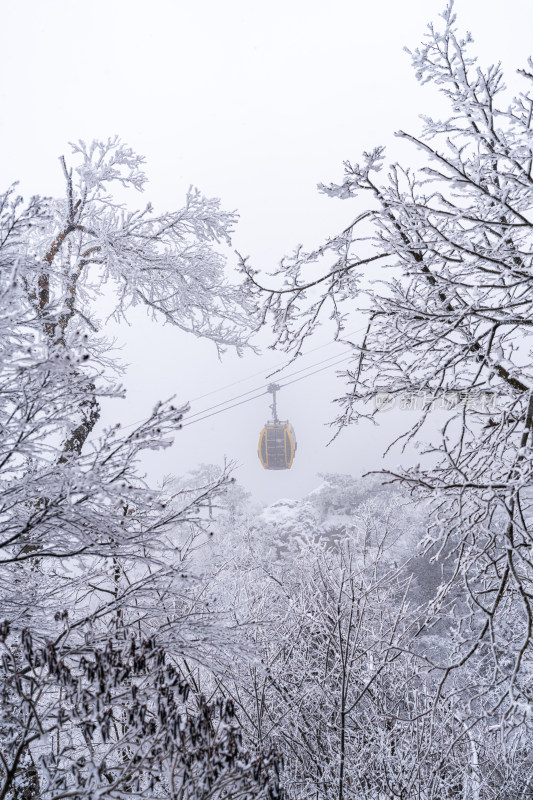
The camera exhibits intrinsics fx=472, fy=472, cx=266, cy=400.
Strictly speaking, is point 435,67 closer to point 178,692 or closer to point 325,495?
point 178,692

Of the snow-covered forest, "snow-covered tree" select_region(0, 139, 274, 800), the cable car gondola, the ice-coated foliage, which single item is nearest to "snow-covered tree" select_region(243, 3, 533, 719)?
the snow-covered forest

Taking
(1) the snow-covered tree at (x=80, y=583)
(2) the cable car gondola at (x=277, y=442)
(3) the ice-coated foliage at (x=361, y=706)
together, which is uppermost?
(2) the cable car gondola at (x=277, y=442)

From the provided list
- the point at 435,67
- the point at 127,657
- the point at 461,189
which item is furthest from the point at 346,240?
the point at 127,657

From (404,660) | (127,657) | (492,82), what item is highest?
(492,82)

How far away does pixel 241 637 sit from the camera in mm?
3236

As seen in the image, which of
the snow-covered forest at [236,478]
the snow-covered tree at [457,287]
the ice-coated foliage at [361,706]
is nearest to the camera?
the snow-covered forest at [236,478]

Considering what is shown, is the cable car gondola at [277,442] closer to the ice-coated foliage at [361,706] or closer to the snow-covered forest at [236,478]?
the ice-coated foliage at [361,706]

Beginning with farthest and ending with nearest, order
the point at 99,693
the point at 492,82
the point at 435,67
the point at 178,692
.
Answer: the point at 435,67
the point at 492,82
the point at 178,692
the point at 99,693

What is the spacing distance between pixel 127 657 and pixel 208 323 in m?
4.89

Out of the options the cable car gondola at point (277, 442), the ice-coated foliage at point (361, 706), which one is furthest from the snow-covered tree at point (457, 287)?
the cable car gondola at point (277, 442)

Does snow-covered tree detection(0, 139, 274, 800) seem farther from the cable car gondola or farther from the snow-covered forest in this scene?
the cable car gondola

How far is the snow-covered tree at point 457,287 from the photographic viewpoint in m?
2.38

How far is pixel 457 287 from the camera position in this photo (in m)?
2.51

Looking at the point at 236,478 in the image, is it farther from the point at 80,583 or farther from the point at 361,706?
the point at 361,706
